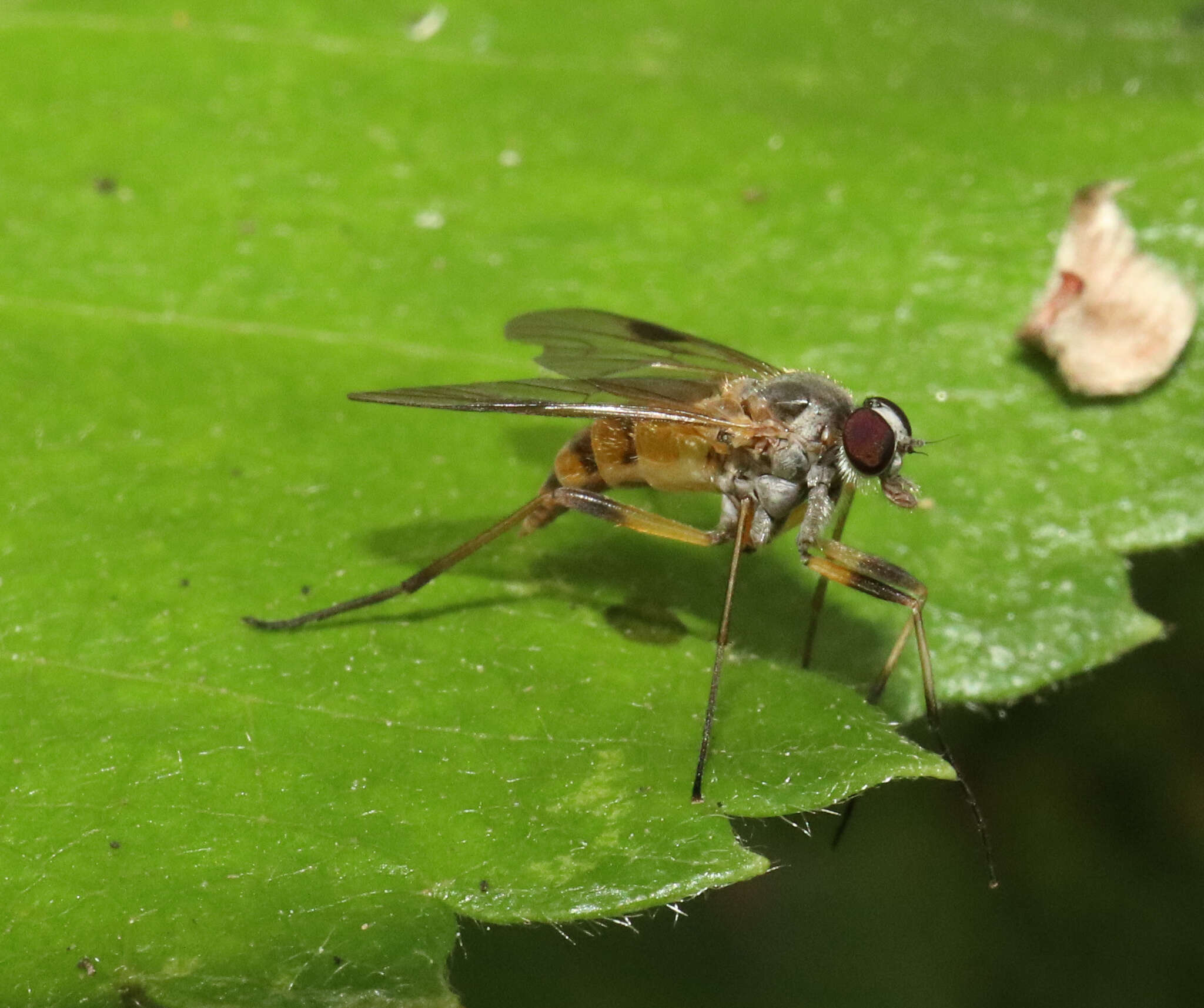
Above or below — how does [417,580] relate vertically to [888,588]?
below

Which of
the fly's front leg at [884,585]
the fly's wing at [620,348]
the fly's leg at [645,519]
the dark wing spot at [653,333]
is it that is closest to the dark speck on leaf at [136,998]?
the fly's leg at [645,519]

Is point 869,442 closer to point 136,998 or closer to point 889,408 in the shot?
point 889,408

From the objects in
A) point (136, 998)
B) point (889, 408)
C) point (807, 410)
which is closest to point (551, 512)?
point (807, 410)

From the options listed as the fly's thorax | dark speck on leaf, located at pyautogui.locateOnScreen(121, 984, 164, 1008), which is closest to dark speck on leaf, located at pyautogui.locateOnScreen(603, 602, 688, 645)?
the fly's thorax

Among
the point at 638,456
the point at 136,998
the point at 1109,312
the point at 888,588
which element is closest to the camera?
the point at 136,998

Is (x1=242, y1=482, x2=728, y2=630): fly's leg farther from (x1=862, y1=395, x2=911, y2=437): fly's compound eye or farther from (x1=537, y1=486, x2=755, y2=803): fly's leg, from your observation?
(x1=862, y1=395, x2=911, y2=437): fly's compound eye

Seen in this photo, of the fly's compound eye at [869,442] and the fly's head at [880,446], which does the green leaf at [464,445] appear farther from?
the fly's compound eye at [869,442]

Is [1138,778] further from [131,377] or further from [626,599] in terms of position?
[131,377]
